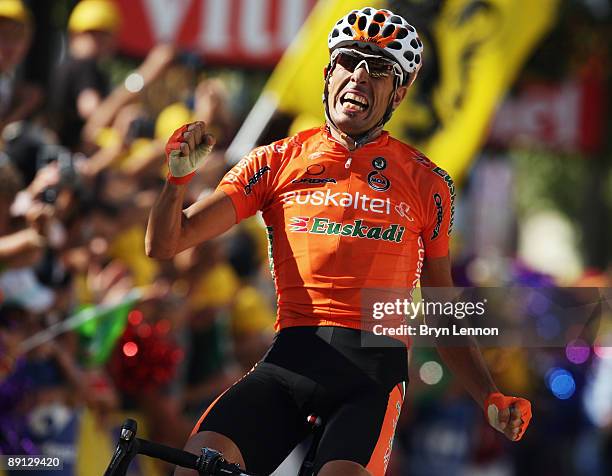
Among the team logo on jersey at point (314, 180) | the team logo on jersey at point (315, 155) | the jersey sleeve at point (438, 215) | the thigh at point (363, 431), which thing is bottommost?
the thigh at point (363, 431)

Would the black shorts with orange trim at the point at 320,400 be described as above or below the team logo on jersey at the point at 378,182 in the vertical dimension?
below

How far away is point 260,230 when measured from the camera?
35.0 ft

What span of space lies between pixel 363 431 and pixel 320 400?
0.70ft

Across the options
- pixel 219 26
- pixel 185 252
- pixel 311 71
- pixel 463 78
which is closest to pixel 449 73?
pixel 463 78

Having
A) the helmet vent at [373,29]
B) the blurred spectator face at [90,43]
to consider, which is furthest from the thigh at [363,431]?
the blurred spectator face at [90,43]

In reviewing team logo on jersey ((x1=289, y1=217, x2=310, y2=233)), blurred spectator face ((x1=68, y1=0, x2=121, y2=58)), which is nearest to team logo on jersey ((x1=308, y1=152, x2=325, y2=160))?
team logo on jersey ((x1=289, y1=217, x2=310, y2=233))

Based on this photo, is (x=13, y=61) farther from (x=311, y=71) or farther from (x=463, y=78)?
(x=463, y=78)

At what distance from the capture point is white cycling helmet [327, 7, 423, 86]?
5887 mm

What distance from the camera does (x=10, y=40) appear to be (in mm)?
8656

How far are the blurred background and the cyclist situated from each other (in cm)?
221

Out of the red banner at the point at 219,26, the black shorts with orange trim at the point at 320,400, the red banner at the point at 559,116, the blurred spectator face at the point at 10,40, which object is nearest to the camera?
the black shorts with orange trim at the point at 320,400

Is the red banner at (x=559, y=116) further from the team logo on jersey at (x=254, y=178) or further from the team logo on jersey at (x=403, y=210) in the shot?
the team logo on jersey at (x=254, y=178)

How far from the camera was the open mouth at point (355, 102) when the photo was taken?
588 centimetres

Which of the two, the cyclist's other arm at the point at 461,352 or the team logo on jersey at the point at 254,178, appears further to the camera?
the cyclist's other arm at the point at 461,352
